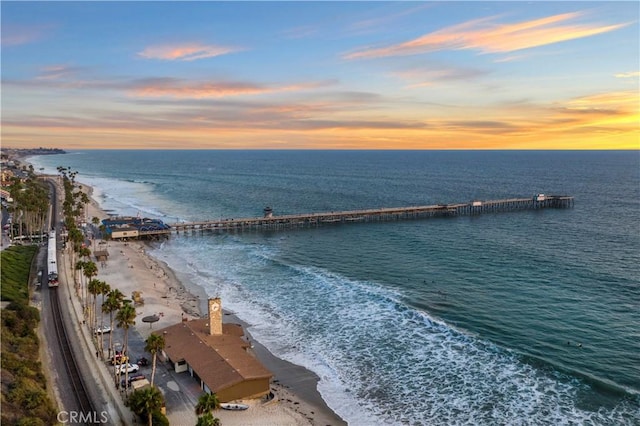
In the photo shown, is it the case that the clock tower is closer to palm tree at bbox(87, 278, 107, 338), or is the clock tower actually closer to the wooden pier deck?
palm tree at bbox(87, 278, 107, 338)

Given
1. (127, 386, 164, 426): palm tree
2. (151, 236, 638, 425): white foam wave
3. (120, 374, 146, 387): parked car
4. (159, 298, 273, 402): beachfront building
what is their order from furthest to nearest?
1. (120, 374, 146, 387): parked car
2. (159, 298, 273, 402): beachfront building
3. (151, 236, 638, 425): white foam wave
4. (127, 386, 164, 426): palm tree

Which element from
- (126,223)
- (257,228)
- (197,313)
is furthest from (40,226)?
(197,313)

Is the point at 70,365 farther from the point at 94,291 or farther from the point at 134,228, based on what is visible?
the point at 134,228

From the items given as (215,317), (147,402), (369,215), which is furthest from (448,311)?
(369,215)

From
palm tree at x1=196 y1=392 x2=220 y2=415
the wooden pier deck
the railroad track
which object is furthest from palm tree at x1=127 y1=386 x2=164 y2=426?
the wooden pier deck

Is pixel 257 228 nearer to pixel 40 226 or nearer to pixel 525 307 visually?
pixel 40 226
